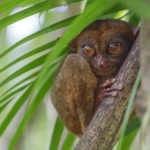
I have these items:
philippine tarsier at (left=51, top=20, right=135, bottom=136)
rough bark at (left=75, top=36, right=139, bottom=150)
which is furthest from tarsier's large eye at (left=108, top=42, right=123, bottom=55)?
rough bark at (left=75, top=36, right=139, bottom=150)

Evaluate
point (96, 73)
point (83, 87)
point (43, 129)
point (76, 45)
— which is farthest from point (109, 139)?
A: point (43, 129)

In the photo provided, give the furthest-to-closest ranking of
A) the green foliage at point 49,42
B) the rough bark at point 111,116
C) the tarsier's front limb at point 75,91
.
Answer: the tarsier's front limb at point 75,91 < the rough bark at point 111,116 < the green foliage at point 49,42

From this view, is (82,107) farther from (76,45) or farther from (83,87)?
(76,45)

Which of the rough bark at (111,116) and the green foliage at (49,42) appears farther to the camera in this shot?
the rough bark at (111,116)

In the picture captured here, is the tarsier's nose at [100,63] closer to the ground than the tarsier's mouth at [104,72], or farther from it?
farther from it

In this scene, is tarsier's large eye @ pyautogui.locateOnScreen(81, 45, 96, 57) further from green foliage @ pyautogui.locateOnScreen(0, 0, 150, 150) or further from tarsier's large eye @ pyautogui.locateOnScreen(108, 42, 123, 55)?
green foliage @ pyautogui.locateOnScreen(0, 0, 150, 150)

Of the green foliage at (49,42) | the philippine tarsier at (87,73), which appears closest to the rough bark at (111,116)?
the green foliage at (49,42)

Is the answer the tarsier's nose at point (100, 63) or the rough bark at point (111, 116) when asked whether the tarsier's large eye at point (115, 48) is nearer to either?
the tarsier's nose at point (100, 63)
